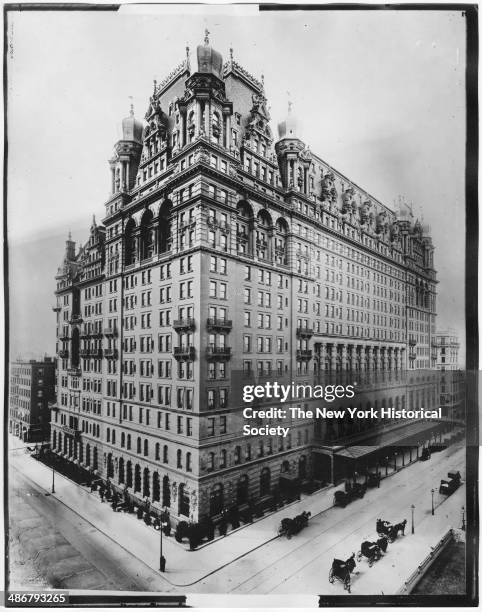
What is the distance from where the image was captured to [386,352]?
1011 cm

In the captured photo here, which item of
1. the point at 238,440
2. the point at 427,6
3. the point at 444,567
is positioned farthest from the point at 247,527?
the point at 427,6

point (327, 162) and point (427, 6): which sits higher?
point (427, 6)

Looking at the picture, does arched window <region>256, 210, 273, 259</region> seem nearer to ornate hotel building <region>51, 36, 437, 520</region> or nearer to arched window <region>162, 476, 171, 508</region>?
ornate hotel building <region>51, 36, 437, 520</region>

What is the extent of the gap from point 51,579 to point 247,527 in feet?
18.0

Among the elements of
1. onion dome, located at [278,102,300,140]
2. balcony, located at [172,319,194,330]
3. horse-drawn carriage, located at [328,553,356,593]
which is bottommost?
horse-drawn carriage, located at [328,553,356,593]

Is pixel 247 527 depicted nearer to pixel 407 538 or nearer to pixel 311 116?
pixel 407 538

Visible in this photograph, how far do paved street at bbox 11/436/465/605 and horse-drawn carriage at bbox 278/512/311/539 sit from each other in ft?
0.53

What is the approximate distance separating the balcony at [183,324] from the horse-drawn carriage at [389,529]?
766cm

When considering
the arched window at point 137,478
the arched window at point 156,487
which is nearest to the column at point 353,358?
the arched window at point 156,487

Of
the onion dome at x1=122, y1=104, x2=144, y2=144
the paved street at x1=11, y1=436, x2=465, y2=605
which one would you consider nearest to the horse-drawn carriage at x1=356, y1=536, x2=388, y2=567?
the paved street at x1=11, y1=436, x2=465, y2=605

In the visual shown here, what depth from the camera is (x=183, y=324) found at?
A: 9492 mm

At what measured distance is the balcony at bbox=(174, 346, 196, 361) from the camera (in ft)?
30.9

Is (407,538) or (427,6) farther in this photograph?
(407,538)

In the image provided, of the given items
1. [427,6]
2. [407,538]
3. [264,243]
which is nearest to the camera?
[427,6]
